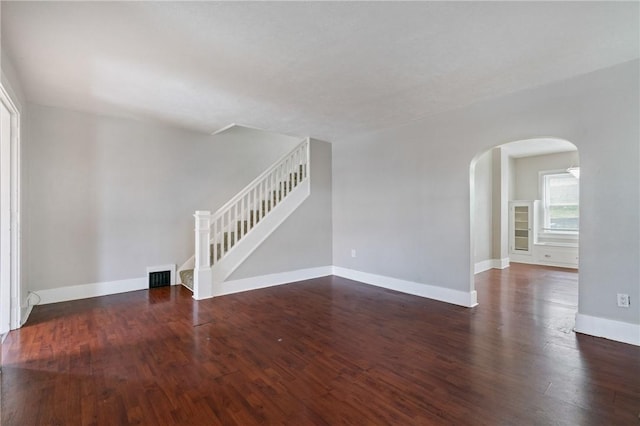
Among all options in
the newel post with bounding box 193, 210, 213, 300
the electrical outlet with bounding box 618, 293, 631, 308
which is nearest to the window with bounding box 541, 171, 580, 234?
the electrical outlet with bounding box 618, 293, 631, 308

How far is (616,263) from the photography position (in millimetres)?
2773

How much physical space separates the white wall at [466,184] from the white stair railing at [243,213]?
0.86 metres

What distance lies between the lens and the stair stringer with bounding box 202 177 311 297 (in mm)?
4309

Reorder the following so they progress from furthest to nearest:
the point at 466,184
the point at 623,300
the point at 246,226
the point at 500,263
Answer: the point at 500,263 → the point at 246,226 → the point at 466,184 → the point at 623,300

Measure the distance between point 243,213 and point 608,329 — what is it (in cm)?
449

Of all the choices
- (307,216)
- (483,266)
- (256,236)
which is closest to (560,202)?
(483,266)

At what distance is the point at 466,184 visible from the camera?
3818 mm

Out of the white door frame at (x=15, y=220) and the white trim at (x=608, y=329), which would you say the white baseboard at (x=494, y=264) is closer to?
the white trim at (x=608, y=329)

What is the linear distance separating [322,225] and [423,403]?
13.0 ft

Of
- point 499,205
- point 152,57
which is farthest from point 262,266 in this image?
point 499,205

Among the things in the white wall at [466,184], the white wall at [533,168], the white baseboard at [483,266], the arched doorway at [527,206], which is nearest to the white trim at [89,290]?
the white wall at [466,184]

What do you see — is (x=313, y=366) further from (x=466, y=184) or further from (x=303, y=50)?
(x=466, y=184)

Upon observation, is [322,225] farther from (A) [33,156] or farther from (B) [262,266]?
(A) [33,156]

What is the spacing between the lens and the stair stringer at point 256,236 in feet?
14.1
